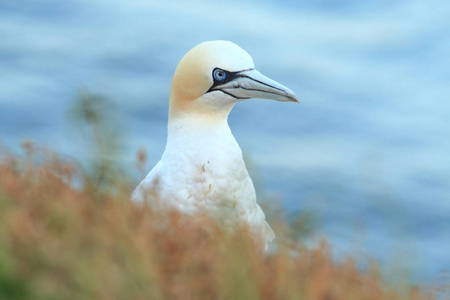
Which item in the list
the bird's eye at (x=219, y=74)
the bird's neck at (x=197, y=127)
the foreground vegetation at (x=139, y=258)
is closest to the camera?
the foreground vegetation at (x=139, y=258)

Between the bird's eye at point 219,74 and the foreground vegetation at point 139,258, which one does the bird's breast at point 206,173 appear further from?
the foreground vegetation at point 139,258

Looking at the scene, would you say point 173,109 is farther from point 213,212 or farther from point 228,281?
point 228,281

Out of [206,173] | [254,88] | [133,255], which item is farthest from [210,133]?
[133,255]

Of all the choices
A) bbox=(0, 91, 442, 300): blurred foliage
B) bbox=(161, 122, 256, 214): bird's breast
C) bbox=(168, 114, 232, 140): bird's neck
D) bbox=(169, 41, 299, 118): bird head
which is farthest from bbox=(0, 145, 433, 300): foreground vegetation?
bbox=(169, 41, 299, 118): bird head

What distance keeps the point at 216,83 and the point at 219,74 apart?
9 centimetres

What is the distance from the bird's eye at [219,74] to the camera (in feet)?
23.3

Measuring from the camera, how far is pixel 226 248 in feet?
11.5

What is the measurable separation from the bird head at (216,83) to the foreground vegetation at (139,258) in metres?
2.88

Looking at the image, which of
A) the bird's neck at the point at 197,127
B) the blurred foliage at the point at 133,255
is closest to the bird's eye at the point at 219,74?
the bird's neck at the point at 197,127

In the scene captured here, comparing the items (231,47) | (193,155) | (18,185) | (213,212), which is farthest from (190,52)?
(18,185)

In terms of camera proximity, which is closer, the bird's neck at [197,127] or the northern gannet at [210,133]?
the northern gannet at [210,133]

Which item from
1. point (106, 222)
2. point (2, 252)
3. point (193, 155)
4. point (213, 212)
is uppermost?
point (193, 155)

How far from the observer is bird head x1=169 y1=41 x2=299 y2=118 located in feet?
23.0

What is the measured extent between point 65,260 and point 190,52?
4038mm
